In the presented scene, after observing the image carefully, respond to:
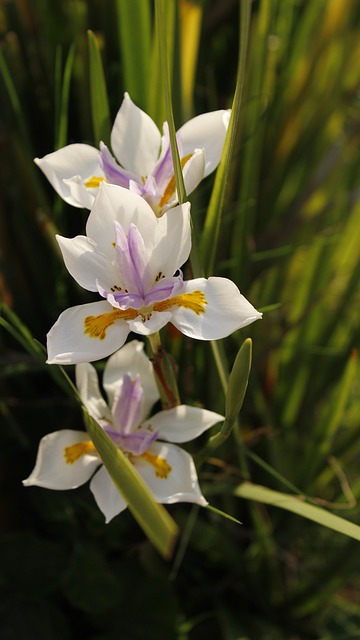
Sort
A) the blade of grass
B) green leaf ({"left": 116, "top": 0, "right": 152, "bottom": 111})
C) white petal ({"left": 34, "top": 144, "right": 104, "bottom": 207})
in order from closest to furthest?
the blade of grass → white petal ({"left": 34, "top": 144, "right": 104, "bottom": 207}) → green leaf ({"left": 116, "top": 0, "right": 152, "bottom": 111})

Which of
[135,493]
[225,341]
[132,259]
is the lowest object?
[225,341]

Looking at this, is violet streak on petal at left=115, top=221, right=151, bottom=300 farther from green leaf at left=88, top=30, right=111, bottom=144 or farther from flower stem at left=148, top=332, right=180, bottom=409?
green leaf at left=88, top=30, right=111, bottom=144

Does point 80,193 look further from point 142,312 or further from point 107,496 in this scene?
point 107,496

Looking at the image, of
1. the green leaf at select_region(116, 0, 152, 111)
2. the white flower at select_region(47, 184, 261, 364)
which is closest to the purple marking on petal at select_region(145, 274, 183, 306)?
the white flower at select_region(47, 184, 261, 364)

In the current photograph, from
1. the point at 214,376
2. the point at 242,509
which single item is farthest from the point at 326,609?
the point at 214,376

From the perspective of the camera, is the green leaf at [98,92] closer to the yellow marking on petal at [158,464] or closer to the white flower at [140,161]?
the white flower at [140,161]

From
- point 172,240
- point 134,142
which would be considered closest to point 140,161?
point 134,142

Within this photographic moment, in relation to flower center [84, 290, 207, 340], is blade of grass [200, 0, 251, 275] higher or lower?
higher
